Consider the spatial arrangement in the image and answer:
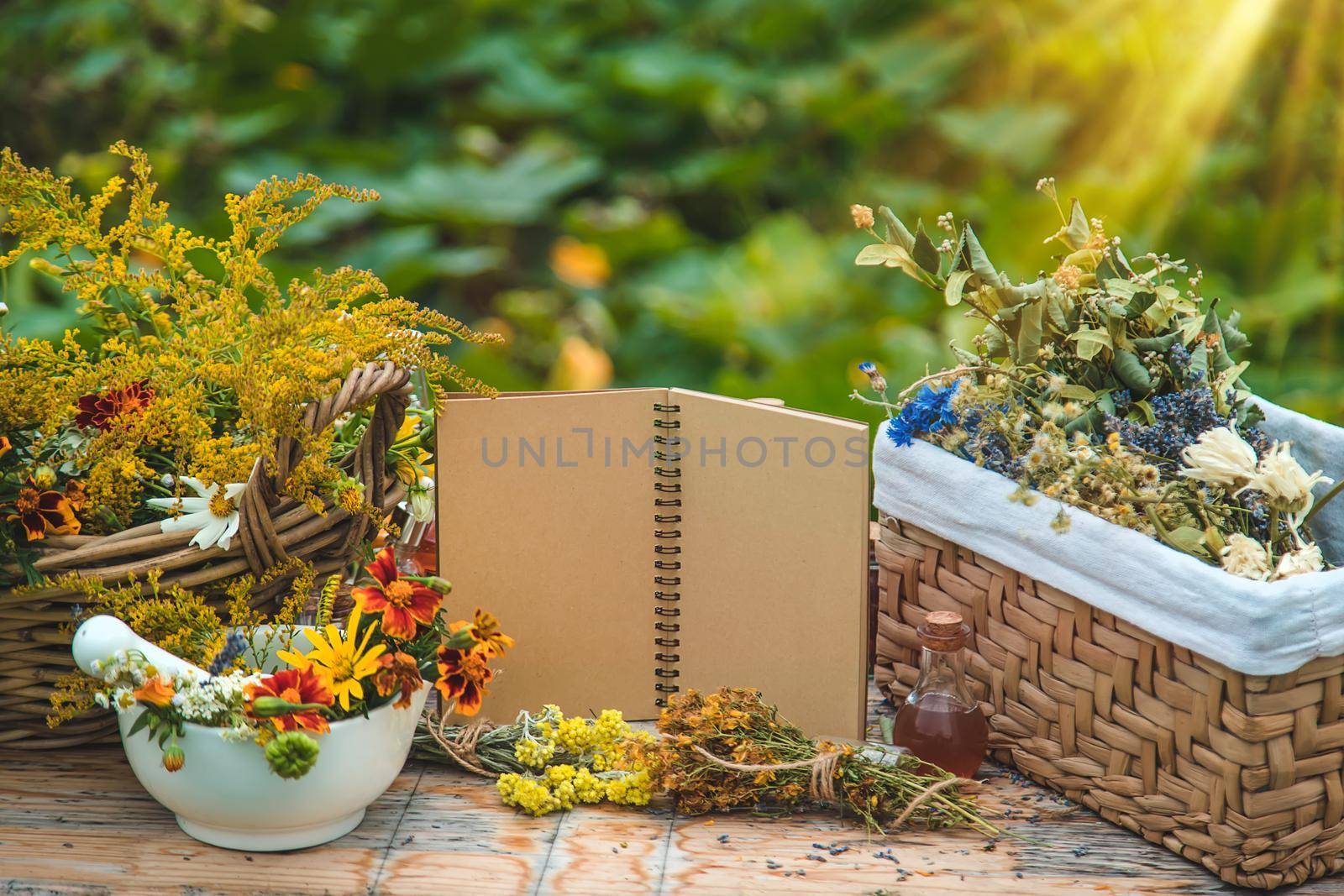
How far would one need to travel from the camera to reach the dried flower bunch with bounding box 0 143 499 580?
2.77 ft

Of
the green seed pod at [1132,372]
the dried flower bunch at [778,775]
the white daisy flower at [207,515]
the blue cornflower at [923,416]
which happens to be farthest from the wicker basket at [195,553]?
the green seed pod at [1132,372]

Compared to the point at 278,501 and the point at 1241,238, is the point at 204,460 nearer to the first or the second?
the point at 278,501

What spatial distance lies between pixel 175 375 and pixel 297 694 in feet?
0.89

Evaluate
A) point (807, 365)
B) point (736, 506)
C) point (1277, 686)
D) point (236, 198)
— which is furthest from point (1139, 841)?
point (807, 365)

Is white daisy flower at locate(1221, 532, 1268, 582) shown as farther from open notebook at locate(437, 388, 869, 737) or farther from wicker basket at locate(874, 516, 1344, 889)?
open notebook at locate(437, 388, 869, 737)

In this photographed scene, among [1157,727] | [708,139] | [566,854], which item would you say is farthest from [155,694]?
[708,139]

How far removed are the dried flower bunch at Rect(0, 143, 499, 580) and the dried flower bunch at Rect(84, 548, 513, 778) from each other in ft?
0.22

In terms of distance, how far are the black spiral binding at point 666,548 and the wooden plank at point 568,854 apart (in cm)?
15

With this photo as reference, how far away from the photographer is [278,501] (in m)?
0.87

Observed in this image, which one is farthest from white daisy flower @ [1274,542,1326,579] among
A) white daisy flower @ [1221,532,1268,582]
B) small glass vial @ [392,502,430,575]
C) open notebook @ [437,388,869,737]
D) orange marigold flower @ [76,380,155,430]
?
orange marigold flower @ [76,380,155,430]

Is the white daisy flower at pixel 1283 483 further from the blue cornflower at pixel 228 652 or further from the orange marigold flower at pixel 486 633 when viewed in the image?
the blue cornflower at pixel 228 652

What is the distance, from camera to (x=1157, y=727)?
2.65ft

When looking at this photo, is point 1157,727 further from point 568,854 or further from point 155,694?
point 155,694

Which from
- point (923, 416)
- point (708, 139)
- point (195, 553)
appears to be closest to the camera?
point (195, 553)
